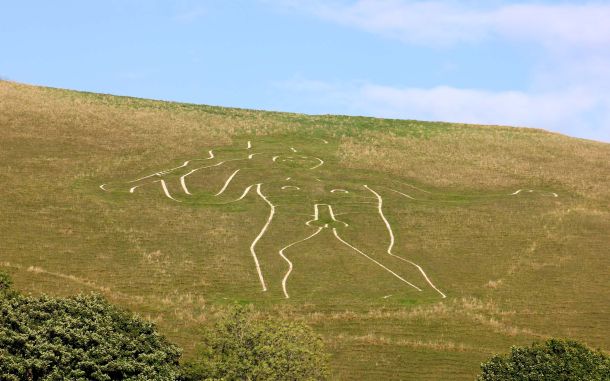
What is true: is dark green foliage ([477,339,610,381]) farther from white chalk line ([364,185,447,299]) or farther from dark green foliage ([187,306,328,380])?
white chalk line ([364,185,447,299])

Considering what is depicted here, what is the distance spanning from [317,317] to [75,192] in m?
30.3

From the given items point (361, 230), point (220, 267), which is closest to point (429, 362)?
point (220, 267)

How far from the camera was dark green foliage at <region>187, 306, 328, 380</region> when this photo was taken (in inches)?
1316

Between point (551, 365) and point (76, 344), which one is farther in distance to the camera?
point (551, 365)

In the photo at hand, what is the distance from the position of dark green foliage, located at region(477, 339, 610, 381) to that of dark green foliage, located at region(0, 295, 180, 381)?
1394cm

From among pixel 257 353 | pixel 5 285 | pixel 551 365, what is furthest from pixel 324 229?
pixel 551 365

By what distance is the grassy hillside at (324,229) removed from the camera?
49.8 meters

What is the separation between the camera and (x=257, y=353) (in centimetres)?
3428

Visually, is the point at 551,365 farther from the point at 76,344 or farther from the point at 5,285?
the point at 5,285

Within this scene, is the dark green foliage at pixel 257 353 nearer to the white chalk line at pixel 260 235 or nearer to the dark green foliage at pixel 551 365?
the dark green foliage at pixel 551 365

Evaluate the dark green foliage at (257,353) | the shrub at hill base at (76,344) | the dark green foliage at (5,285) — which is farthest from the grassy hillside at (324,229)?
the dark green foliage at (5,285)

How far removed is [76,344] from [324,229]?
3539 cm

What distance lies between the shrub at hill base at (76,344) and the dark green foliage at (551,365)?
13.9m

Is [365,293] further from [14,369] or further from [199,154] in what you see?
[199,154]
